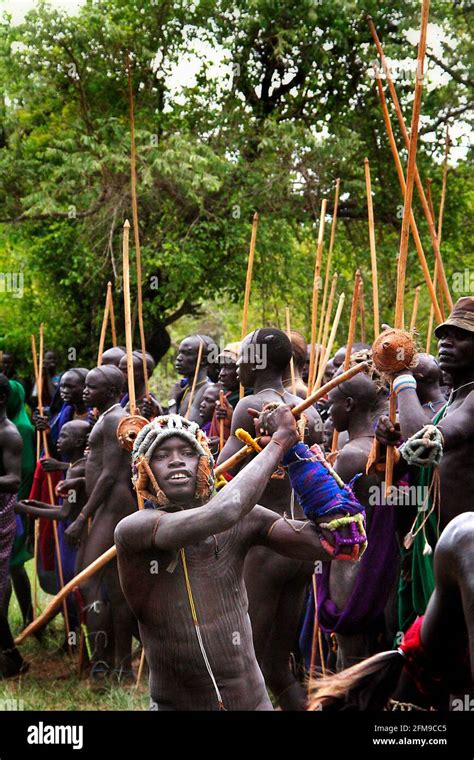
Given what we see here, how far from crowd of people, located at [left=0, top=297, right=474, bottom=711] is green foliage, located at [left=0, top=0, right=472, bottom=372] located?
242 inches

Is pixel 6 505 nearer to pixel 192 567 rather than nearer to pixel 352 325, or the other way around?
pixel 352 325

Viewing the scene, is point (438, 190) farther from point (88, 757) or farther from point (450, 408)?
point (88, 757)

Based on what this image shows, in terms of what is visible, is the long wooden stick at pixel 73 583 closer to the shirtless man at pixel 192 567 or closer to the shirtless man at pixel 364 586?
the shirtless man at pixel 364 586

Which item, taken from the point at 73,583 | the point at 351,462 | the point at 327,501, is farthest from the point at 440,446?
the point at 73,583

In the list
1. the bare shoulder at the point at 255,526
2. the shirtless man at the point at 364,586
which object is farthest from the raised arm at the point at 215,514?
the shirtless man at the point at 364,586

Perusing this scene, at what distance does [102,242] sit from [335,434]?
8333 millimetres

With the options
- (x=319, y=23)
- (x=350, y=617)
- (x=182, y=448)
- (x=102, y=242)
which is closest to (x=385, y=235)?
(x=319, y=23)

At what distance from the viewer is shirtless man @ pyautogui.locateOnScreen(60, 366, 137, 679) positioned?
760cm

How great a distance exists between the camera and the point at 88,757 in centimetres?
414

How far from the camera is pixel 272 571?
5.82 m

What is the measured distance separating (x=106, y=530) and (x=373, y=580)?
231 cm

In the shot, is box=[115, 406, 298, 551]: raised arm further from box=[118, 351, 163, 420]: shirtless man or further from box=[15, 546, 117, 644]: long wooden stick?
box=[118, 351, 163, 420]: shirtless man

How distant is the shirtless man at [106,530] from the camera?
7.60m

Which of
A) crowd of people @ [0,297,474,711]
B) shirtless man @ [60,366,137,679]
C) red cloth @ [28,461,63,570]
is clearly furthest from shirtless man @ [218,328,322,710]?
red cloth @ [28,461,63,570]
